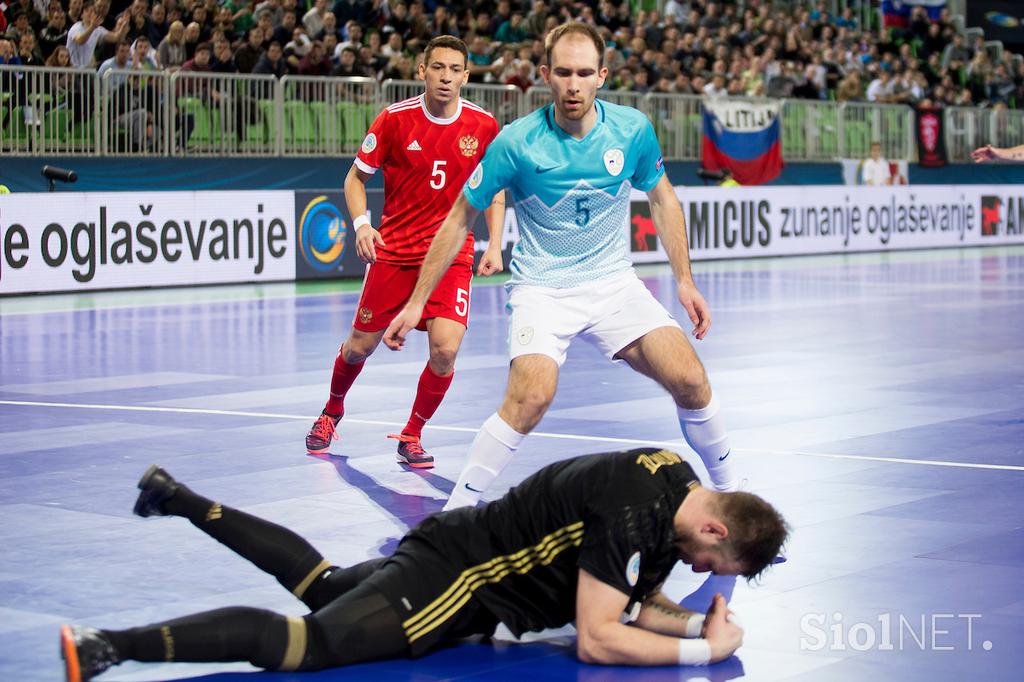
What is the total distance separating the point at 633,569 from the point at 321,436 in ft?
15.0

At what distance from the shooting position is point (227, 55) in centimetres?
2262

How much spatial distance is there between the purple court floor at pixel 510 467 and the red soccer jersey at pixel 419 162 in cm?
123

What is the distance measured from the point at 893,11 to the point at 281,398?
34.9 metres

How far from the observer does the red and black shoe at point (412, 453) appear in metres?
8.73

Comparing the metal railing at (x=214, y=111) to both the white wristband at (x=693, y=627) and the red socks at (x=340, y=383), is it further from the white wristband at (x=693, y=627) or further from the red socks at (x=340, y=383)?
the white wristband at (x=693, y=627)

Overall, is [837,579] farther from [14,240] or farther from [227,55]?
[227,55]

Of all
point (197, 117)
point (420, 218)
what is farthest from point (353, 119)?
point (420, 218)

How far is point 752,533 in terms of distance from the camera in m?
4.82

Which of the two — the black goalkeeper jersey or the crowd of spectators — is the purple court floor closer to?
the black goalkeeper jersey

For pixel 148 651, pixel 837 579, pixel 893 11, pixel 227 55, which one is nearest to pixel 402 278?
pixel 837 579

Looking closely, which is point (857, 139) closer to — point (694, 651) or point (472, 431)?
point (472, 431)

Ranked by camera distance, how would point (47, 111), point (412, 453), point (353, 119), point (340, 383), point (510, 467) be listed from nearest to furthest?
point (510, 467), point (412, 453), point (340, 383), point (47, 111), point (353, 119)

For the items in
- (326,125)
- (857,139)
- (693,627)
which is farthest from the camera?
(857,139)

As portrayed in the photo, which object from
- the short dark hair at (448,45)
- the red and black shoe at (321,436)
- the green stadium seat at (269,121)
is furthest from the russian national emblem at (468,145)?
the green stadium seat at (269,121)
